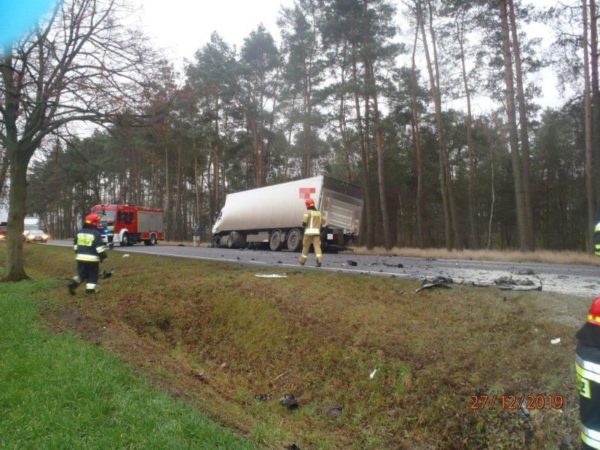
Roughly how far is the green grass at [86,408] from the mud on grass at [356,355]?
0.42 metres

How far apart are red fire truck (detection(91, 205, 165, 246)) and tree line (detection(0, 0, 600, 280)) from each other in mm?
3131

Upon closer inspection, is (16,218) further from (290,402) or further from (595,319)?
(595,319)

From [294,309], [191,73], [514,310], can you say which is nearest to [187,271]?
[294,309]

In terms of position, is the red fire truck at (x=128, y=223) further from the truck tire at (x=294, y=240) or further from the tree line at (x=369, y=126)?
the truck tire at (x=294, y=240)

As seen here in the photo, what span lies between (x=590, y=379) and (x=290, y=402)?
4.31 m

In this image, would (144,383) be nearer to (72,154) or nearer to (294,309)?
(294,309)

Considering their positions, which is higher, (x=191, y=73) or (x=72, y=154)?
(x=191, y=73)

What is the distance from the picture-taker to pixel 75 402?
4.21 meters

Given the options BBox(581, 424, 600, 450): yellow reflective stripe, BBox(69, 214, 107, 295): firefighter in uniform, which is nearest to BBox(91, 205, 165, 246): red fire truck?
BBox(69, 214, 107, 295): firefighter in uniform

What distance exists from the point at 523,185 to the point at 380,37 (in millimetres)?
11998

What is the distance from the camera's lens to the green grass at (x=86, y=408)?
11.6 ft

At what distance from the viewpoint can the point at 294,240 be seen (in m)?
22.1

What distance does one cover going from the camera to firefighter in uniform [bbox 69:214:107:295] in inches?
394
